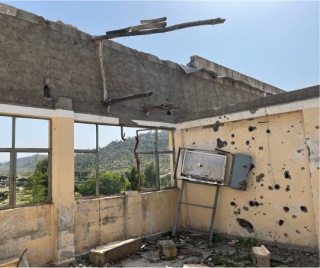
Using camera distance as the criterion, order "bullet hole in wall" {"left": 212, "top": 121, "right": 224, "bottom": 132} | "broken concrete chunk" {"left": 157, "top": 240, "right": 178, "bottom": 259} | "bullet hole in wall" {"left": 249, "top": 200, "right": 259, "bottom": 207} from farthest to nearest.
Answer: "bullet hole in wall" {"left": 212, "top": 121, "right": 224, "bottom": 132}
"bullet hole in wall" {"left": 249, "top": 200, "right": 259, "bottom": 207}
"broken concrete chunk" {"left": 157, "top": 240, "right": 178, "bottom": 259}

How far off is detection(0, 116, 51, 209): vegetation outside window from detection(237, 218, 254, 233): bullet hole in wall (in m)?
4.53

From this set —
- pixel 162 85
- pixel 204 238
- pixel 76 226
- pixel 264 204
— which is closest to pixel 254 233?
pixel 264 204

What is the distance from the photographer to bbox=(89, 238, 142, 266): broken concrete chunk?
5.23m

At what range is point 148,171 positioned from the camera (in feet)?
24.4

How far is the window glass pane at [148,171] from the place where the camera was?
725 centimetres

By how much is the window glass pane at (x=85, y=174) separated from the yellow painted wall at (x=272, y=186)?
3.12 metres

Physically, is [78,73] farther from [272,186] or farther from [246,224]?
[246,224]

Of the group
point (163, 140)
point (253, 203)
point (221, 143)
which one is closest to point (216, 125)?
point (221, 143)

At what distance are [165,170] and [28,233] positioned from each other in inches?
158

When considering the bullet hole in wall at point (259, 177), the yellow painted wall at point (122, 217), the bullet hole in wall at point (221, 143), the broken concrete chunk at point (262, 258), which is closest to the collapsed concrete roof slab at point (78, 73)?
the bullet hole in wall at point (221, 143)

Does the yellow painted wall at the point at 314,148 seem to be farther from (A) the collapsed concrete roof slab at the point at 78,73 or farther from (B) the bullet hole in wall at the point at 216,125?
(A) the collapsed concrete roof slab at the point at 78,73

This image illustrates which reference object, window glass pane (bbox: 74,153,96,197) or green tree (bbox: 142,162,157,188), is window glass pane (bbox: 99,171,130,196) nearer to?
window glass pane (bbox: 74,153,96,197)

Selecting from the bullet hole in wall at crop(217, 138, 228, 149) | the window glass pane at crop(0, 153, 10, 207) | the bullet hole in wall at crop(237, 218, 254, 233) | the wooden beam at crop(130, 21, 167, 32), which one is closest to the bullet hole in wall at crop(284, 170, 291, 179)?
the bullet hole in wall at crop(237, 218, 254, 233)

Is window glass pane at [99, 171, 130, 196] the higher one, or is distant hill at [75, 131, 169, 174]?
distant hill at [75, 131, 169, 174]
